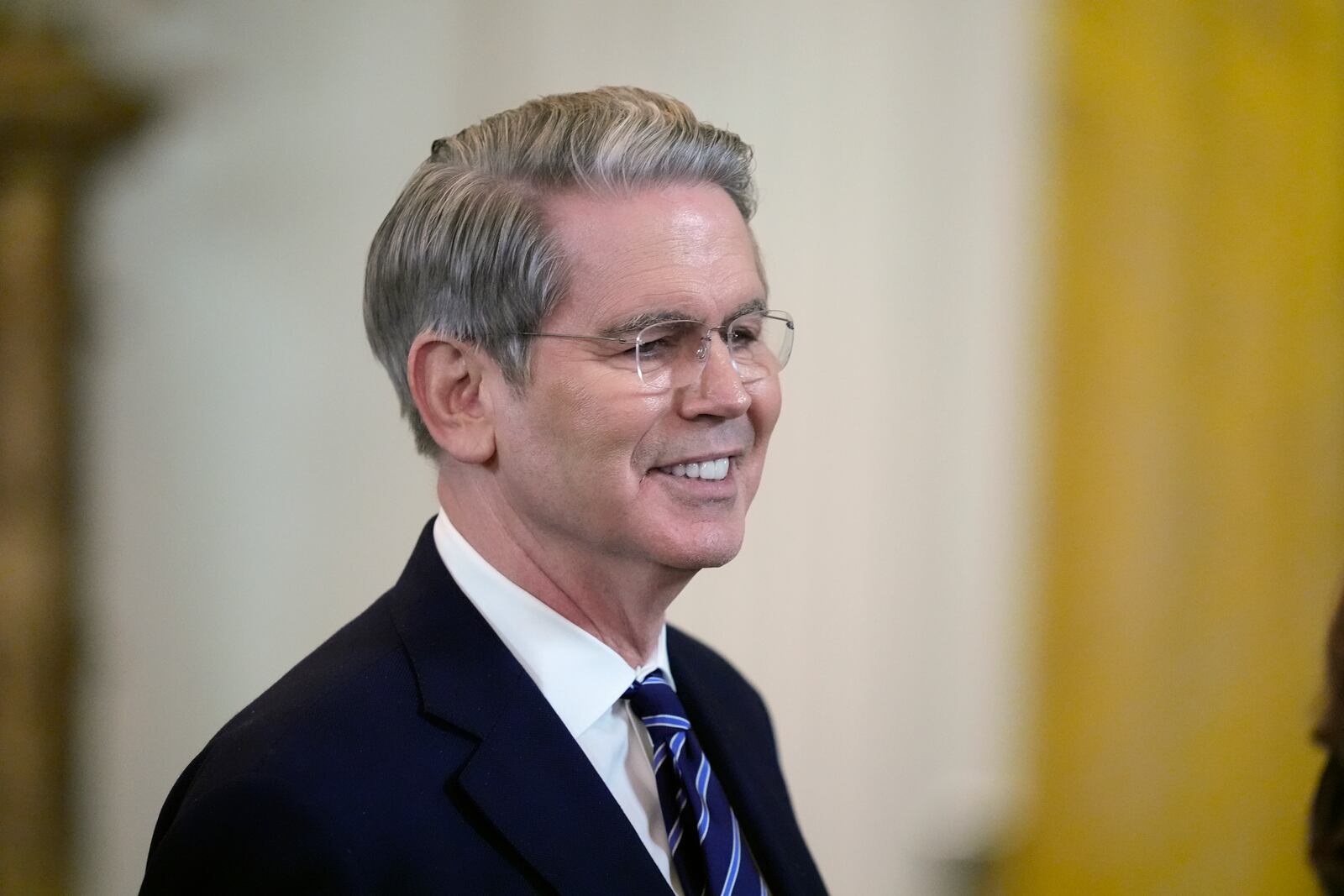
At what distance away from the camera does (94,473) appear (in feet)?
9.80

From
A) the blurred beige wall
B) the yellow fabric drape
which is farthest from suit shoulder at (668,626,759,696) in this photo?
the yellow fabric drape

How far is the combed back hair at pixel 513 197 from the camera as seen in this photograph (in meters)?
1.51

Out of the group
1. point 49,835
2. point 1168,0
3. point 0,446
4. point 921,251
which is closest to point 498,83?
point 921,251

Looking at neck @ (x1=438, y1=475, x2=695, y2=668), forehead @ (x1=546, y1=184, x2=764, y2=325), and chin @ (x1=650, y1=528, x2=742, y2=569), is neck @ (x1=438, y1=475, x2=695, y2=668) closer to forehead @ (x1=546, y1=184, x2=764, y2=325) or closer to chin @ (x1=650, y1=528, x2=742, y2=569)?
chin @ (x1=650, y1=528, x2=742, y2=569)

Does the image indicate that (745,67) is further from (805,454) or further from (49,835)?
(49,835)

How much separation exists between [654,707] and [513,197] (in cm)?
66

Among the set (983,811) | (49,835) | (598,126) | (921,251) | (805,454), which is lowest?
(983,811)

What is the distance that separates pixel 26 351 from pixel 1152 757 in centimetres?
297

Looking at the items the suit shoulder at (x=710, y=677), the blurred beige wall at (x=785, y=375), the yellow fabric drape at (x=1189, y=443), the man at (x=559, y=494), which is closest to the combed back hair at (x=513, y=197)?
the man at (x=559, y=494)

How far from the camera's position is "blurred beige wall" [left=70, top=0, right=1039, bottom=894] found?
301 cm

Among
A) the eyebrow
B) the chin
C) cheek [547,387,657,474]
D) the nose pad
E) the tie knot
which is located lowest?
the tie knot

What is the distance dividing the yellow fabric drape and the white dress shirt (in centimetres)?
219

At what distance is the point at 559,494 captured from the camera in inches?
59.2

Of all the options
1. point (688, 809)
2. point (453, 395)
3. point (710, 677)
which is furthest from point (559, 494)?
point (710, 677)
